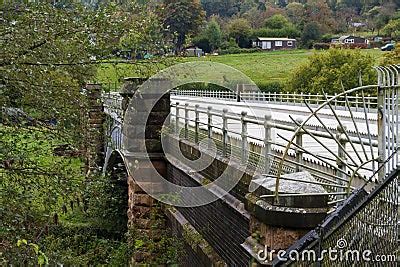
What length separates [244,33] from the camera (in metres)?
94.4

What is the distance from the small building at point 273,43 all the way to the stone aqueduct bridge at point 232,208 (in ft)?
262

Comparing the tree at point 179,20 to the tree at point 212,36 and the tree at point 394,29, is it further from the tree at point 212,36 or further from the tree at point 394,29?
the tree at point 394,29

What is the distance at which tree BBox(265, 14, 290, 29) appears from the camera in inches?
4225

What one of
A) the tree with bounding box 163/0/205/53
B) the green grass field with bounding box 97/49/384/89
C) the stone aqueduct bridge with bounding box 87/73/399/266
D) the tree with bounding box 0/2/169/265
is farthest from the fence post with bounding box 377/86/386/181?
the green grass field with bounding box 97/49/384/89

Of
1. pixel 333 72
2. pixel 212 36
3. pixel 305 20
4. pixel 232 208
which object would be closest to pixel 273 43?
pixel 305 20

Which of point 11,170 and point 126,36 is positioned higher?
point 126,36

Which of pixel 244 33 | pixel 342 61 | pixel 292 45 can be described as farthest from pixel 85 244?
pixel 292 45

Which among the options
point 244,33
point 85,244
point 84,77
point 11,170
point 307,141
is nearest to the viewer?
point 11,170

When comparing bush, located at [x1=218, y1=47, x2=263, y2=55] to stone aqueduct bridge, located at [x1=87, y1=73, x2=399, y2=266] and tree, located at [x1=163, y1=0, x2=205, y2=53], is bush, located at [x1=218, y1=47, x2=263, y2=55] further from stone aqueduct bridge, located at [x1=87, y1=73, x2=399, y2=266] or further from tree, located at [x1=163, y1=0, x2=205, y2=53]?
stone aqueduct bridge, located at [x1=87, y1=73, x2=399, y2=266]

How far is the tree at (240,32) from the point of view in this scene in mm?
92025

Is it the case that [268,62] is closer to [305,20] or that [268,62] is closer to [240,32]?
[240,32]

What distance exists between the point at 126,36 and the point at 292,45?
9199 cm

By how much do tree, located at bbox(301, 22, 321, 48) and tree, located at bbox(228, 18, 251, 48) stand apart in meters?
7.65

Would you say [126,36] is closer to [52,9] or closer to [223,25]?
[52,9]
